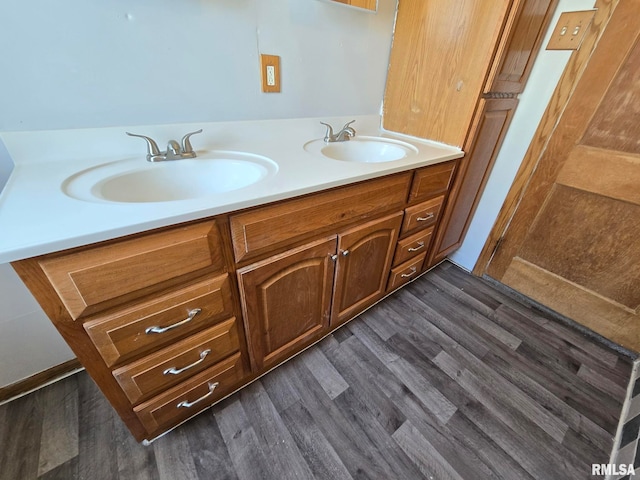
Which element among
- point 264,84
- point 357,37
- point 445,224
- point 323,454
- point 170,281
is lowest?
point 323,454

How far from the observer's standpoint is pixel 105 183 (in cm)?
72

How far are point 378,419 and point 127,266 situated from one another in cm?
99

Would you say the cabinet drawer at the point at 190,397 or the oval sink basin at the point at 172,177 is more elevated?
the oval sink basin at the point at 172,177

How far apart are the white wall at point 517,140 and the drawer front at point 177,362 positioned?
158 cm

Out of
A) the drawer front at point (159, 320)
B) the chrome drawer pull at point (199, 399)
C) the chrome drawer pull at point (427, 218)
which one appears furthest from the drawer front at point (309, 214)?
the chrome drawer pull at point (199, 399)

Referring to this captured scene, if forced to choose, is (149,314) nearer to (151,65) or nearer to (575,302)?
(151,65)

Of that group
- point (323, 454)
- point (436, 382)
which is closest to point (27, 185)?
point (323, 454)

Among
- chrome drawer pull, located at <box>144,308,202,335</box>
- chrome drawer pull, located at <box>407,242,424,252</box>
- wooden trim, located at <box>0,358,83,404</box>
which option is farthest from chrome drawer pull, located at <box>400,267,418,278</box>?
wooden trim, located at <box>0,358,83,404</box>

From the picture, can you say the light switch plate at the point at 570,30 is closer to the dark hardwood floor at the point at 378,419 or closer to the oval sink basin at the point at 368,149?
the oval sink basin at the point at 368,149

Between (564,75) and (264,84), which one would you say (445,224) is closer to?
(564,75)

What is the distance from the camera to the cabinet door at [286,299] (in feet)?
2.67

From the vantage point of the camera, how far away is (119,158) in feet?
2.84

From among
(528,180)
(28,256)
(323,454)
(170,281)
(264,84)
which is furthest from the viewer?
(528,180)

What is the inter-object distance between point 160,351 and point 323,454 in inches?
25.4
